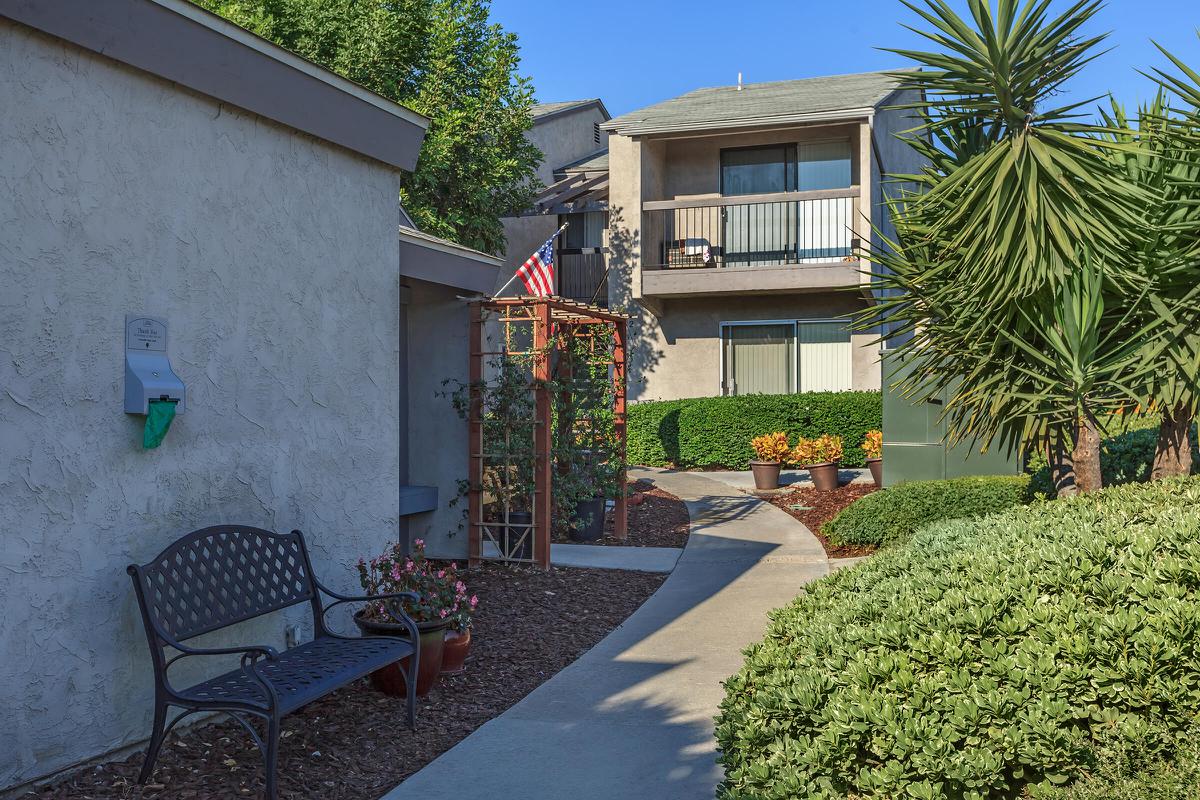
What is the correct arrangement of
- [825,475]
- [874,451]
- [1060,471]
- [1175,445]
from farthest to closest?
[874,451] < [825,475] < [1060,471] < [1175,445]

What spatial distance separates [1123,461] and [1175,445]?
184cm

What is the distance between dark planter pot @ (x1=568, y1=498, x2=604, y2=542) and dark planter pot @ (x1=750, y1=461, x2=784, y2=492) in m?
5.66

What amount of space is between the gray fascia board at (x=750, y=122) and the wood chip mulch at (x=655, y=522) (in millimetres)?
8319

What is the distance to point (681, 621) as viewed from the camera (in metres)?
8.02

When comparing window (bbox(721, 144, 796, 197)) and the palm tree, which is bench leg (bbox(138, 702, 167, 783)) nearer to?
Answer: the palm tree

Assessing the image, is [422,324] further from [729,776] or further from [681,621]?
[729,776]

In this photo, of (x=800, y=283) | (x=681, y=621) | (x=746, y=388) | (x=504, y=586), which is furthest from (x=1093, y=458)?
(x=746, y=388)

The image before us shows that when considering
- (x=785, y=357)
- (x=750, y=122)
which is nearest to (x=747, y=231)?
(x=750, y=122)

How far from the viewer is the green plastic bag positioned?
498 centimetres

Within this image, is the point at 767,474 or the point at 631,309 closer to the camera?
the point at 767,474

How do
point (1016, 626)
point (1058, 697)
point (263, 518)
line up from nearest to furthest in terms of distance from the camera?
point (1058, 697) < point (1016, 626) < point (263, 518)

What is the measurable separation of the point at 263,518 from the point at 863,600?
352 centimetres

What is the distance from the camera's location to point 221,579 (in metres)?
5.28

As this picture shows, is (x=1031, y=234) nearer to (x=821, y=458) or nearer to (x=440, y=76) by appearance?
(x=821, y=458)
